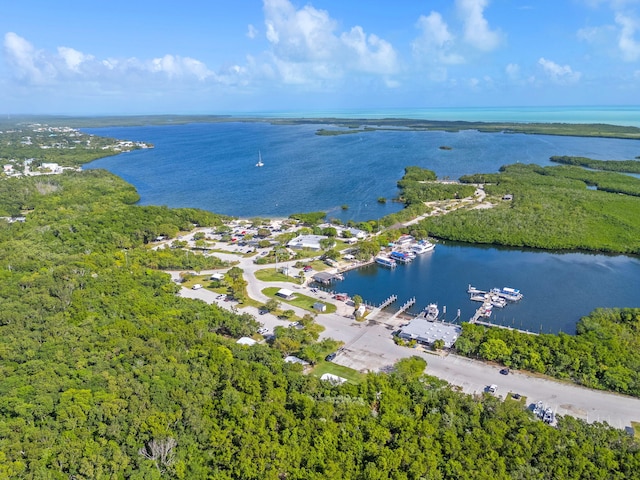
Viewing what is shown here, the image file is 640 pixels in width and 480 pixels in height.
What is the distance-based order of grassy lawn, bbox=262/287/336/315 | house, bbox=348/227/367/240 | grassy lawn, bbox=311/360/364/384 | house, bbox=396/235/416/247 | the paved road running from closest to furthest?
1. the paved road
2. grassy lawn, bbox=311/360/364/384
3. grassy lawn, bbox=262/287/336/315
4. house, bbox=396/235/416/247
5. house, bbox=348/227/367/240

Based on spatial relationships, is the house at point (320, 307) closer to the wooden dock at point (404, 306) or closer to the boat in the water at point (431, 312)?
the wooden dock at point (404, 306)

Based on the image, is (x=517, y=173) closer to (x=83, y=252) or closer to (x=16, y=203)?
(x=83, y=252)

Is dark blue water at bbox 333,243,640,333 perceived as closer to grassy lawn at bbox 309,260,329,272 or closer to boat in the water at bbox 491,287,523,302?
boat in the water at bbox 491,287,523,302

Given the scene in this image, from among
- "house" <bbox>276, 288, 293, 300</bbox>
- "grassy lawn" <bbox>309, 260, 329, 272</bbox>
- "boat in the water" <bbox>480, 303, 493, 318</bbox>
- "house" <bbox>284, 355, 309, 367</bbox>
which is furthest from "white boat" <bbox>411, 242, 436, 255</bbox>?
"house" <bbox>284, 355, 309, 367</bbox>

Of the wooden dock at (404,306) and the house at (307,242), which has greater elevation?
the house at (307,242)

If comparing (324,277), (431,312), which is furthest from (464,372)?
(324,277)

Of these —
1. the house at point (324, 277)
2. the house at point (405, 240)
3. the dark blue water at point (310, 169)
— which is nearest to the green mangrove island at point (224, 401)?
the house at point (324, 277)

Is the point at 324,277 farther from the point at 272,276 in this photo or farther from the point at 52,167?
the point at 52,167
